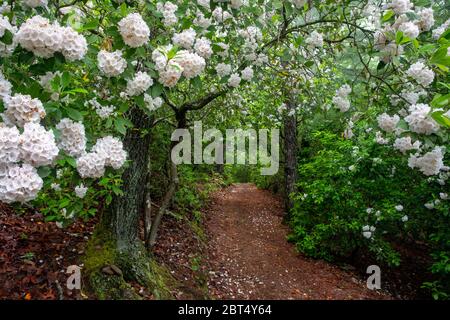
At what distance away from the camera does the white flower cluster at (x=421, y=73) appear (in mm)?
2223

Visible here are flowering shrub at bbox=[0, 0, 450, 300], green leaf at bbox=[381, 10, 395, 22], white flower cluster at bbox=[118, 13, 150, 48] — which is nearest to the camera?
flowering shrub at bbox=[0, 0, 450, 300]

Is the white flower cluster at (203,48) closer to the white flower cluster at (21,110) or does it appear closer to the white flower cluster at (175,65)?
the white flower cluster at (175,65)

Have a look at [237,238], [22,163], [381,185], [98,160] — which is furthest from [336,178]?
[22,163]

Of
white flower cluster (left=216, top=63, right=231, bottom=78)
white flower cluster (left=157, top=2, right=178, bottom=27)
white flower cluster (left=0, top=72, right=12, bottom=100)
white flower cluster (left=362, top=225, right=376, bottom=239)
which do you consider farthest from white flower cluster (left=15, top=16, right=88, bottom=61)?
white flower cluster (left=362, top=225, right=376, bottom=239)

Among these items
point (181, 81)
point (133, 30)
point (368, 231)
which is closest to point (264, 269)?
point (368, 231)

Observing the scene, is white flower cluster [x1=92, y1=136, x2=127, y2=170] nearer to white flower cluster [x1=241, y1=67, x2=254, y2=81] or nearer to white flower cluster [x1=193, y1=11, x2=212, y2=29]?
white flower cluster [x1=193, y1=11, x2=212, y2=29]

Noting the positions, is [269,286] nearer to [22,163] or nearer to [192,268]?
[192,268]

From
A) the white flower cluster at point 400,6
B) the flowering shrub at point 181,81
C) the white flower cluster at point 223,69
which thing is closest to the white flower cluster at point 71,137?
the flowering shrub at point 181,81

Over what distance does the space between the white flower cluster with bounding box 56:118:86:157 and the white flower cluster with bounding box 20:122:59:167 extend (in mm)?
241

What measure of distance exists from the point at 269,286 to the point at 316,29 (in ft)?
11.0

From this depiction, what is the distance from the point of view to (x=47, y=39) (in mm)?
1521

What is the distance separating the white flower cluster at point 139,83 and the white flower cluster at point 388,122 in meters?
1.76

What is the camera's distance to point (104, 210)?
3.46 m

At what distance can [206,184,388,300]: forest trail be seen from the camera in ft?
14.5
